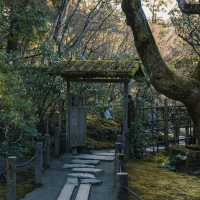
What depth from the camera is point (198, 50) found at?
64.3ft

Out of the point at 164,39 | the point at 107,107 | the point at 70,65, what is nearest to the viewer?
the point at 70,65

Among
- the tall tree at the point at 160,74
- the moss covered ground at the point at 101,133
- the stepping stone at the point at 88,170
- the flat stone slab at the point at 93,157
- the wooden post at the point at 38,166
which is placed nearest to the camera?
the tall tree at the point at 160,74

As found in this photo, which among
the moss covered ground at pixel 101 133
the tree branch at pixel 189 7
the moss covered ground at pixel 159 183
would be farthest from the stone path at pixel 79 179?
the tree branch at pixel 189 7

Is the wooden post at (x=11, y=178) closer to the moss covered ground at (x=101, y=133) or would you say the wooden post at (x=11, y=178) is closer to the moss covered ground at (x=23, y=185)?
the moss covered ground at (x=23, y=185)

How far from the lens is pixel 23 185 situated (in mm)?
10766

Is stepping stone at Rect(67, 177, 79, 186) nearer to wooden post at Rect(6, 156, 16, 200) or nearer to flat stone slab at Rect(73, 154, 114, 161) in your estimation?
wooden post at Rect(6, 156, 16, 200)

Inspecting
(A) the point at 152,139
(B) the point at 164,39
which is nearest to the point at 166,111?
(A) the point at 152,139

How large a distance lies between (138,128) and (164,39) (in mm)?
15851

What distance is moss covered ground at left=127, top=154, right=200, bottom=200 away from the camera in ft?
35.6

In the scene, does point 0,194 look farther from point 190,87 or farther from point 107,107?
point 107,107

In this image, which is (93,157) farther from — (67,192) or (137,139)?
(67,192)

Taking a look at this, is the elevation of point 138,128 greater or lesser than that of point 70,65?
lesser

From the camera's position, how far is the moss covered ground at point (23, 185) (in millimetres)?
9906

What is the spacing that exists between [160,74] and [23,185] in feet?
16.2
